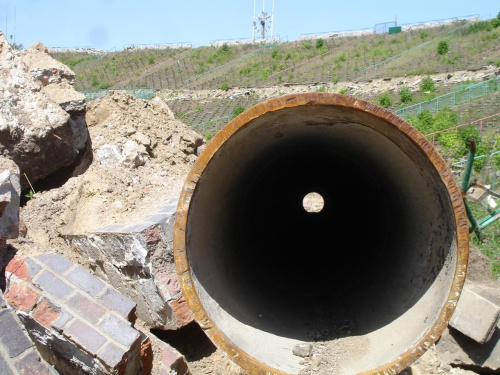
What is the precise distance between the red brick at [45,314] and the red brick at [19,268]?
0.23 metres

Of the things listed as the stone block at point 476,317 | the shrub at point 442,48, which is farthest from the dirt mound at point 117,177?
the shrub at point 442,48

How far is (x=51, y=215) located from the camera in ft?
13.4

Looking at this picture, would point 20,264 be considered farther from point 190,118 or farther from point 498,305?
point 190,118

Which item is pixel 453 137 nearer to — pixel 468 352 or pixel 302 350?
pixel 468 352

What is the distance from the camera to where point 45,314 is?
2848 mm

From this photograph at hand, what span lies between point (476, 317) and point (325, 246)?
1.53 m

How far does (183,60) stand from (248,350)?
49.8 m

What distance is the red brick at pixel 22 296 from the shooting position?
2875mm

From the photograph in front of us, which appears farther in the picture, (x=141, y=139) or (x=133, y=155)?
(x=141, y=139)

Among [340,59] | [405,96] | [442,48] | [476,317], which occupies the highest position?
[442,48]

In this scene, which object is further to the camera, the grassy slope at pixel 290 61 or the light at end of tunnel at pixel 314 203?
the grassy slope at pixel 290 61

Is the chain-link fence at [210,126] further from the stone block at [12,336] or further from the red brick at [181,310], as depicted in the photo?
the stone block at [12,336]

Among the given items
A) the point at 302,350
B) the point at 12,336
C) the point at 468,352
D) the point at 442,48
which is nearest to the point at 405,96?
the point at 442,48

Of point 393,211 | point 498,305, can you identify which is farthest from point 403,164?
point 498,305
